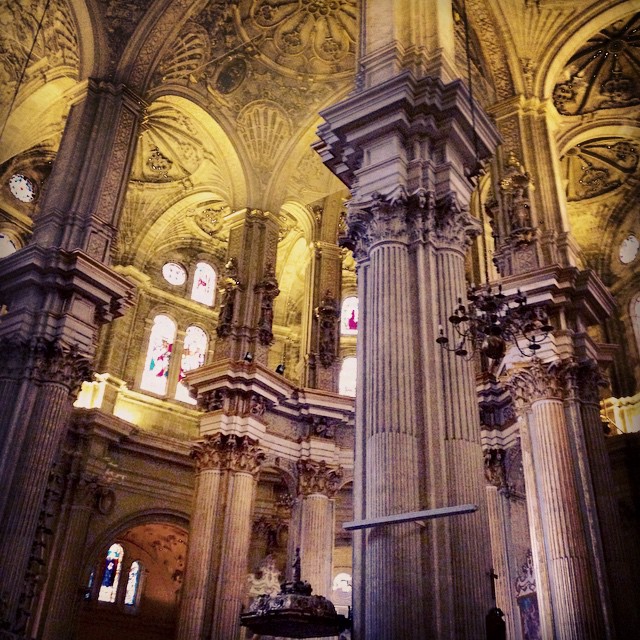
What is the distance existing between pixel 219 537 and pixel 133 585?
7.81 metres

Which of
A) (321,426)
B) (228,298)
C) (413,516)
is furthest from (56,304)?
(413,516)

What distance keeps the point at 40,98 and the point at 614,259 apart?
1635 cm

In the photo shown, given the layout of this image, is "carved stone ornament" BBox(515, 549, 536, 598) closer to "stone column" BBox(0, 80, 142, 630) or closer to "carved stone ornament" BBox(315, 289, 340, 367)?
"carved stone ornament" BBox(315, 289, 340, 367)

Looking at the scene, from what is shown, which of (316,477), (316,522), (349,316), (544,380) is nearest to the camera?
(544,380)

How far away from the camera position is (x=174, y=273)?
24.6 m

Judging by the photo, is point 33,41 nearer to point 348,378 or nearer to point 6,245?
point 6,245

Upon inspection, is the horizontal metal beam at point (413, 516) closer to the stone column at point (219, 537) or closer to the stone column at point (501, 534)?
the stone column at point (219, 537)

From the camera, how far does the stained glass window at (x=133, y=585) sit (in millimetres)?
21250

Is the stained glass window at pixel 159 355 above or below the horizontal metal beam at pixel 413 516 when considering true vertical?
above

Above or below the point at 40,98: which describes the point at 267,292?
below

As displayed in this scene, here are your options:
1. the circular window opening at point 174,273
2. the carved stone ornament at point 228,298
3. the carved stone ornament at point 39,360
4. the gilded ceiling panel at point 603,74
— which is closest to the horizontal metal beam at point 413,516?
the carved stone ornament at point 39,360

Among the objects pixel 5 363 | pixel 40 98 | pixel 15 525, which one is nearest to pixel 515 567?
pixel 15 525

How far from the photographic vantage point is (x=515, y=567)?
611 inches

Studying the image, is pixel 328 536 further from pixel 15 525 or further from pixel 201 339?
pixel 201 339
